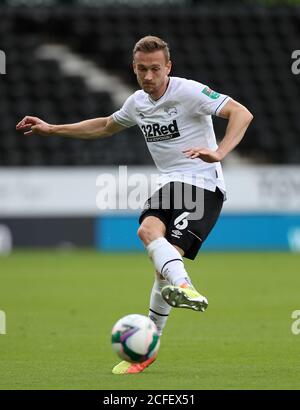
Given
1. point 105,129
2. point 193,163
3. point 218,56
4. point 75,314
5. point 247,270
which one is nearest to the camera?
point 193,163

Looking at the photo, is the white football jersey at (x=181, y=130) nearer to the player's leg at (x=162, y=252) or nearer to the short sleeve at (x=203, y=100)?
the short sleeve at (x=203, y=100)

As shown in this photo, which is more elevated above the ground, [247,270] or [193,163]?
[193,163]

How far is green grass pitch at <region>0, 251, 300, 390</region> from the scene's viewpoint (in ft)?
23.1

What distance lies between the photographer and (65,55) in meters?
26.5

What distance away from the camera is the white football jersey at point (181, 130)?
759cm

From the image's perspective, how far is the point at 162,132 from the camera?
7.67 meters

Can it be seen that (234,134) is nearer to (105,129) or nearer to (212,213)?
(212,213)

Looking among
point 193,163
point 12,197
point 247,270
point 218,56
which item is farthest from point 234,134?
point 218,56

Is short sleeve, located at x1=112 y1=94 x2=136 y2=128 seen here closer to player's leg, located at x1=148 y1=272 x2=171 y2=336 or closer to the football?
player's leg, located at x1=148 y1=272 x2=171 y2=336

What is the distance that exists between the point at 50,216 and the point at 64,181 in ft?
Result: 2.50

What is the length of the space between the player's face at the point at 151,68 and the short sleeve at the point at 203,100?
25cm

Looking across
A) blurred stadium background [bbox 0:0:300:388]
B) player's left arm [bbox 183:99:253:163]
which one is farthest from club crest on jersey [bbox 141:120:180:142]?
blurred stadium background [bbox 0:0:300:388]

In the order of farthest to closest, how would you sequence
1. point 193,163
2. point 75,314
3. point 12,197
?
point 12,197 < point 75,314 < point 193,163

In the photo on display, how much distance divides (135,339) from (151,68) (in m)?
1.94
